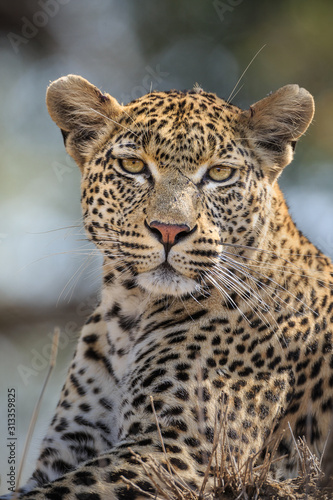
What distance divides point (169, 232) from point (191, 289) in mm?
554

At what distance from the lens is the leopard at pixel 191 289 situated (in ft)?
19.0

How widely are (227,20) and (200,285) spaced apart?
1281cm

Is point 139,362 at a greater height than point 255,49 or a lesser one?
lesser

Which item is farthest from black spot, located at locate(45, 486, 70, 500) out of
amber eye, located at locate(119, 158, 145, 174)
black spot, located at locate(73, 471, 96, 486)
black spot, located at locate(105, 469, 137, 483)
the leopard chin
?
amber eye, located at locate(119, 158, 145, 174)

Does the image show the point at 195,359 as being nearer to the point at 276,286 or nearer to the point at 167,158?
the point at 276,286

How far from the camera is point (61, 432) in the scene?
6.68 metres

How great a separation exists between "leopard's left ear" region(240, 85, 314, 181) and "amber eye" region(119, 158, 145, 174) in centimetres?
104

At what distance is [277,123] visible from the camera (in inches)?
272

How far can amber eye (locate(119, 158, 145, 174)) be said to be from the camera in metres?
6.63

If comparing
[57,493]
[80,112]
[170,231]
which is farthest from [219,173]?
[57,493]

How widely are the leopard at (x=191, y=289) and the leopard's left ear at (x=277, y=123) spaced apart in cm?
1

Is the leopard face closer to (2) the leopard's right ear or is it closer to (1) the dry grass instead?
(2) the leopard's right ear

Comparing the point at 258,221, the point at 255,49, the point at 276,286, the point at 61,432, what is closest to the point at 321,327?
the point at 276,286

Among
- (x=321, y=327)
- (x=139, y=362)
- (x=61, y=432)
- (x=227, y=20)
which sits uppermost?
(x=227, y=20)
